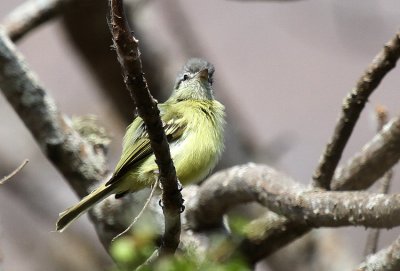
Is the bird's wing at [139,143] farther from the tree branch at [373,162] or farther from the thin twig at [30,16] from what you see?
A: the thin twig at [30,16]

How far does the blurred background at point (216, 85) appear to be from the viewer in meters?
5.89

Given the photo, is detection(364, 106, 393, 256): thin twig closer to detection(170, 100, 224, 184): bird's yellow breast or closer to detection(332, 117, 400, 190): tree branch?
detection(332, 117, 400, 190): tree branch

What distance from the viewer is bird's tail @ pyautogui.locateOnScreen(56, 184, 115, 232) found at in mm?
3861

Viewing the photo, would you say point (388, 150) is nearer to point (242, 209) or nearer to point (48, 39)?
point (242, 209)

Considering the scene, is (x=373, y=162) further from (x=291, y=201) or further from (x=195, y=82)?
(x=195, y=82)

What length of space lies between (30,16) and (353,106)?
2217mm

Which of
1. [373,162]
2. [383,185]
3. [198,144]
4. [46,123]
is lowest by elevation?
[383,185]

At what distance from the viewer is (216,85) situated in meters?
6.11

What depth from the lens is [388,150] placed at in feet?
13.7

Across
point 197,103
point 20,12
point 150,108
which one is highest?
point 20,12

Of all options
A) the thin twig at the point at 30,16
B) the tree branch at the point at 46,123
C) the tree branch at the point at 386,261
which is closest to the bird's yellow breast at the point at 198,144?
the tree branch at the point at 46,123

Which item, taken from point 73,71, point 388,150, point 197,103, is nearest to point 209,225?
point 197,103

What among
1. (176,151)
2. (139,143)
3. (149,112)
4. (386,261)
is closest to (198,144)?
(176,151)

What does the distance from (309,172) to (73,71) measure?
7.52 feet
